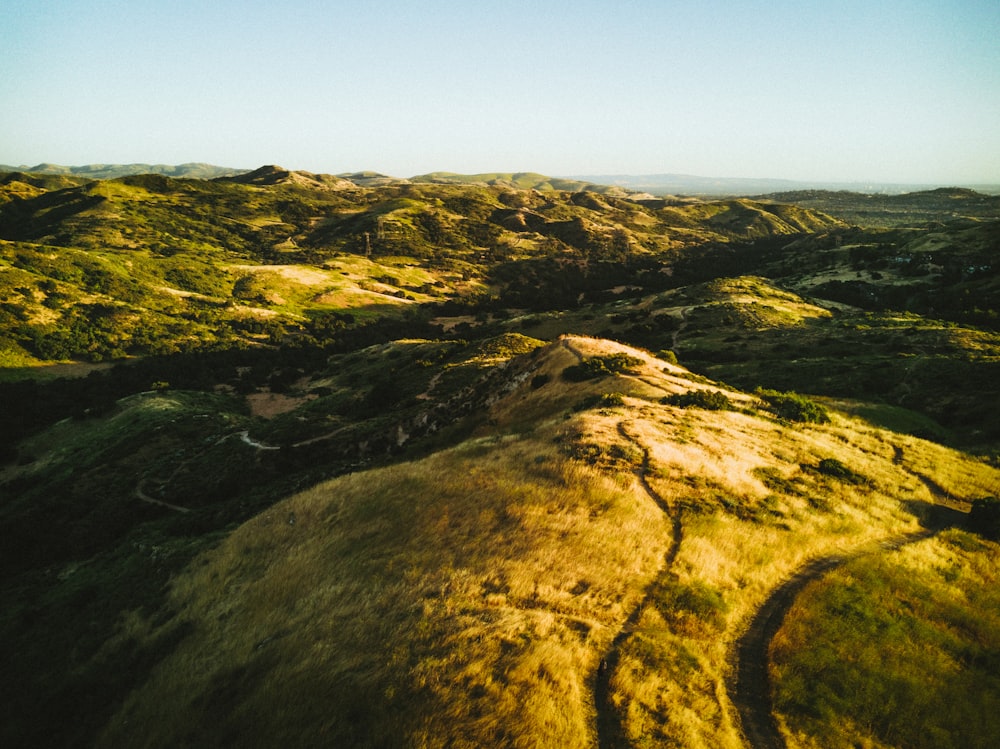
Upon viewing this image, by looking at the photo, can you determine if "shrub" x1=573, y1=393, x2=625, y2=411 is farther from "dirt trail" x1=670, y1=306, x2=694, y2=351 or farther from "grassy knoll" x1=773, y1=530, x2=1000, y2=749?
"dirt trail" x1=670, y1=306, x2=694, y2=351

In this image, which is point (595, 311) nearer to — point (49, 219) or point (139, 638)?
point (139, 638)

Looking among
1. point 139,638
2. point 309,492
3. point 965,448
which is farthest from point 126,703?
point 965,448

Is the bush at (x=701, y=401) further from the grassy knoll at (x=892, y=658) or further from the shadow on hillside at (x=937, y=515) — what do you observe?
the grassy knoll at (x=892, y=658)

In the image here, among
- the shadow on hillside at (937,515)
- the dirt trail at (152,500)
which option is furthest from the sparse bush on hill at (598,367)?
the dirt trail at (152,500)

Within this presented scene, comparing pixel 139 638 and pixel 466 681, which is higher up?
pixel 466 681

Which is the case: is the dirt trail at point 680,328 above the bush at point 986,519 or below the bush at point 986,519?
below

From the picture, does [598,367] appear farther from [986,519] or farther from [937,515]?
[986,519]
